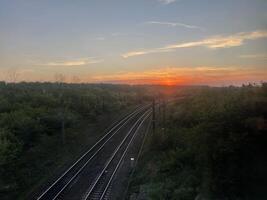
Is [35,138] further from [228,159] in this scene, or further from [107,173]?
[228,159]

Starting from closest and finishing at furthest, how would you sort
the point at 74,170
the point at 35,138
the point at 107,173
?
the point at 107,173
the point at 74,170
the point at 35,138

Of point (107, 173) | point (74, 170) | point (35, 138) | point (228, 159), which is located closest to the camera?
point (228, 159)

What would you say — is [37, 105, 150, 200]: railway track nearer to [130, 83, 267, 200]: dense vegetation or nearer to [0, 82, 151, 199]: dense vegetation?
[0, 82, 151, 199]: dense vegetation

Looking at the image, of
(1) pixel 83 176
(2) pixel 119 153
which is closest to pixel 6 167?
(1) pixel 83 176

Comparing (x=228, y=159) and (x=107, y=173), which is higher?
(x=228, y=159)

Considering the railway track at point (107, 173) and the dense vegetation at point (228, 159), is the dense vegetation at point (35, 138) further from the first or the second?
the dense vegetation at point (228, 159)

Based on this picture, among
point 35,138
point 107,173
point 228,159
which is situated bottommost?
point 107,173

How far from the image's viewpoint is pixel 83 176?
30.9 metres

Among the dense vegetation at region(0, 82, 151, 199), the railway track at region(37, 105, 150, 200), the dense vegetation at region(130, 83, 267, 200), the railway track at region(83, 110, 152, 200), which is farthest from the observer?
the dense vegetation at region(0, 82, 151, 199)

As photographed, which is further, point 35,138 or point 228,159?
point 35,138

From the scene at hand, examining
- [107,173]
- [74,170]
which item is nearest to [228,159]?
[107,173]

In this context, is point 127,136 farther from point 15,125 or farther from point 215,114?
point 215,114

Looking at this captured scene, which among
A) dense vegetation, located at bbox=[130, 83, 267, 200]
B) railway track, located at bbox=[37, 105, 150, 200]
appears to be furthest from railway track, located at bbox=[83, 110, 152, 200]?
dense vegetation, located at bbox=[130, 83, 267, 200]

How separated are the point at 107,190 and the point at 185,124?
48.0 feet
